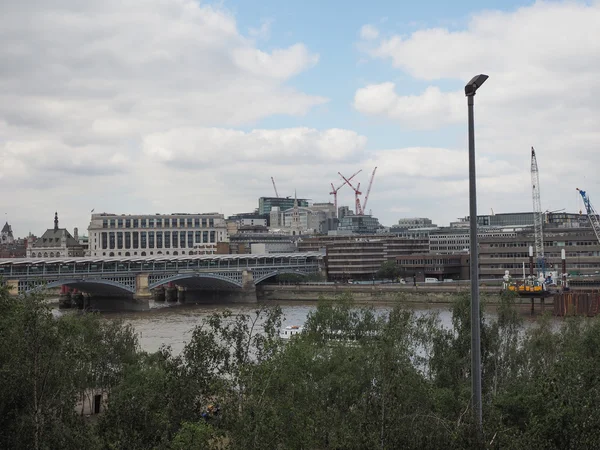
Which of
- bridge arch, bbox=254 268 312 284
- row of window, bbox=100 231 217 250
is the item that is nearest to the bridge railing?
bridge arch, bbox=254 268 312 284

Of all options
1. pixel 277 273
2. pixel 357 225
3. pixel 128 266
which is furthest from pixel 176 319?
pixel 357 225

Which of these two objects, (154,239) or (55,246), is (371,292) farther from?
(55,246)

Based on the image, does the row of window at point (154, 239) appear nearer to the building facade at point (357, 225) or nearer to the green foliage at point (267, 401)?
the building facade at point (357, 225)

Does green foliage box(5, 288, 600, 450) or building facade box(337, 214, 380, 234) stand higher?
building facade box(337, 214, 380, 234)

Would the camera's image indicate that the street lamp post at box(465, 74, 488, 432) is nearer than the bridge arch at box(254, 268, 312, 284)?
Yes

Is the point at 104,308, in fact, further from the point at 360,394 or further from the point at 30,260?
the point at 360,394

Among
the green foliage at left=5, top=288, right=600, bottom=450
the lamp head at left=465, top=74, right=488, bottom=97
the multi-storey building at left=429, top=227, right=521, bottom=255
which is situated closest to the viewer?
the lamp head at left=465, top=74, right=488, bottom=97

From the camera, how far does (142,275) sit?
79312mm

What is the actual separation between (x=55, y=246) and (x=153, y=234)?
21973mm

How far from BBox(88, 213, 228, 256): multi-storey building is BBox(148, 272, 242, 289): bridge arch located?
44490mm

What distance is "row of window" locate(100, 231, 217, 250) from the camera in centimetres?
13862

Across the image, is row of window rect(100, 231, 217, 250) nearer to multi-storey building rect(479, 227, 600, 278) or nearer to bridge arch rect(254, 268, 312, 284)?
bridge arch rect(254, 268, 312, 284)

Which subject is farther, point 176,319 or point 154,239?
point 154,239

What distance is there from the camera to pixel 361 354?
22016 mm
